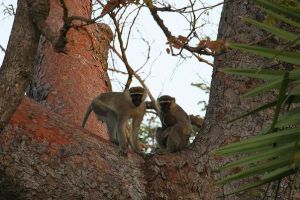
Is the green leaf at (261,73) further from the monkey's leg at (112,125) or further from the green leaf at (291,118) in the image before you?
the monkey's leg at (112,125)

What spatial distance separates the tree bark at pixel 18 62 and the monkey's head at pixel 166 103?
3550 millimetres

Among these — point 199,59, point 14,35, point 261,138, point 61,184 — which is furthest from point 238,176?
point 199,59

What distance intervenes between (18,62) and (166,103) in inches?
150

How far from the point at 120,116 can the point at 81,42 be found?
0.94 meters

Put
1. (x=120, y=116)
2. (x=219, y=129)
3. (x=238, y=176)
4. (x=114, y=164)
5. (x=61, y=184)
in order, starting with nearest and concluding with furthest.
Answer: (x=238, y=176), (x=61, y=184), (x=114, y=164), (x=219, y=129), (x=120, y=116)

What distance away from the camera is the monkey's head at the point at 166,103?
7.34m

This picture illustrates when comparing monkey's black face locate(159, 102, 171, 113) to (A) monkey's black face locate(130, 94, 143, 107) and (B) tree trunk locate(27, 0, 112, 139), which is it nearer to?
(A) monkey's black face locate(130, 94, 143, 107)

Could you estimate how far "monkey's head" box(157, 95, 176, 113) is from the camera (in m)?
7.34

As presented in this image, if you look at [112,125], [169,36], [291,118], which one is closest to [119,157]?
[169,36]

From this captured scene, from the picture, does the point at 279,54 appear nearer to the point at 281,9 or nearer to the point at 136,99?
the point at 281,9

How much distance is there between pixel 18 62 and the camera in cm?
371

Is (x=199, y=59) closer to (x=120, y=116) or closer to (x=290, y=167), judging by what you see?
(x=120, y=116)

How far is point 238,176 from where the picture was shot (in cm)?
227

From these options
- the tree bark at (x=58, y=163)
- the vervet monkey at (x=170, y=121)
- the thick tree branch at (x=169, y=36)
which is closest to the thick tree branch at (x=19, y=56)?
the tree bark at (x=58, y=163)
